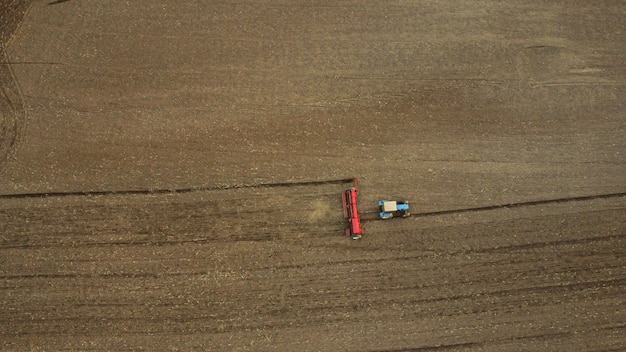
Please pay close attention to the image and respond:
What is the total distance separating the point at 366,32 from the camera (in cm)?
242

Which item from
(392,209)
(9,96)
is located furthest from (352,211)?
(9,96)

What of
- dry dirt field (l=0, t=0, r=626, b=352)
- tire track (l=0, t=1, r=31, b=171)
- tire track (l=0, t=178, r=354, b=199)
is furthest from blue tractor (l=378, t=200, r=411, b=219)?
tire track (l=0, t=1, r=31, b=171)

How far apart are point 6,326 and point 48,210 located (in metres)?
0.63

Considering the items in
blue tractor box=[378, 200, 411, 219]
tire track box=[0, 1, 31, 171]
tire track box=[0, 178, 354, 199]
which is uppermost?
tire track box=[0, 1, 31, 171]

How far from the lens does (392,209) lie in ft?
7.27

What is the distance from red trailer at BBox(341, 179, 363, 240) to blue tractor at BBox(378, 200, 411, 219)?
130mm

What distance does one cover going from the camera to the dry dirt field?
220 centimetres

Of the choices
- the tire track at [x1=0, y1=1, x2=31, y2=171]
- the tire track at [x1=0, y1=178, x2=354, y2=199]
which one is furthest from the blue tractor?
the tire track at [x1=0, y1=1, x2=31, y2=171]

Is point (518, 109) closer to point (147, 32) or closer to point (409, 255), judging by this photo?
point (409, 255)

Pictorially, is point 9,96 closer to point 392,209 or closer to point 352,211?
point 352,211

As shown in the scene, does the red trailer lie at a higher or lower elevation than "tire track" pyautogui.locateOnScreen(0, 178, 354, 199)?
lower

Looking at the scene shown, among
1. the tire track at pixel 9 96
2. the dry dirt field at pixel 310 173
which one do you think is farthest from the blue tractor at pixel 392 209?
the tire track at pixel 9 96

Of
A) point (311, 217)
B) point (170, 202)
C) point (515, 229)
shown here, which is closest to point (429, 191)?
point (515, 229)

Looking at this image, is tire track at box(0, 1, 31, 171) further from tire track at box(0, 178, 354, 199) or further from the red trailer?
the red trailer
